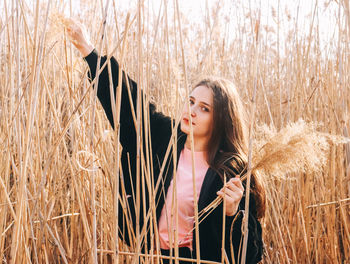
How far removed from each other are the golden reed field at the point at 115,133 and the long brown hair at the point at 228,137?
0.29ft

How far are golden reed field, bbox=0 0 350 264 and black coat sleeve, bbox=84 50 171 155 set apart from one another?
54mm

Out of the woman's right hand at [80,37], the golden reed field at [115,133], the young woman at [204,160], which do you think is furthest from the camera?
the young woman at [204,160]

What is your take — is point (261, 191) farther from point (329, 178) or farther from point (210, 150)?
point (329, 178)

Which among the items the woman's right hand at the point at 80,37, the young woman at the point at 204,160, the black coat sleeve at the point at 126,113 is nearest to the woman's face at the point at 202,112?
the young woman at the point at 204,160

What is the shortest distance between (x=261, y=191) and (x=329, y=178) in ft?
1.52

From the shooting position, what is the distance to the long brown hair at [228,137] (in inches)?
49.2

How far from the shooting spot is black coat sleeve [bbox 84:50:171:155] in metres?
1.24

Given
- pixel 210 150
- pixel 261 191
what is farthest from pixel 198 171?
pixel 261 191

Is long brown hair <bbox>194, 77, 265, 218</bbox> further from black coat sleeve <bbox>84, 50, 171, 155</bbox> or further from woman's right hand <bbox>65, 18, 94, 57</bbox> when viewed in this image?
woman's right hand <bbox>65, 18, 94, 57</bbox>

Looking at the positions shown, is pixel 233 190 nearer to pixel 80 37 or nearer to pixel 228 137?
pixel 228 137

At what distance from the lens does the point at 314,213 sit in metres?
1.68

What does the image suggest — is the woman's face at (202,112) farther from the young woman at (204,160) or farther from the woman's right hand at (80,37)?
the woman's right hand at (80,37)

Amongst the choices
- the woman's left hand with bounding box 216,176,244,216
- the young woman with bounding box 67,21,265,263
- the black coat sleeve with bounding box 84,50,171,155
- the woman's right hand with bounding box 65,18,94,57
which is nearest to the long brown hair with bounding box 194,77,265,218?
the young woman with bounding box 67,21,265,263

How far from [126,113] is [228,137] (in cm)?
34
